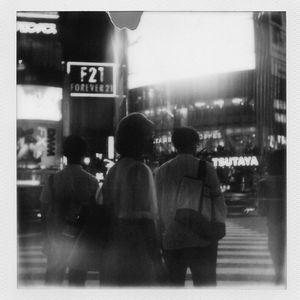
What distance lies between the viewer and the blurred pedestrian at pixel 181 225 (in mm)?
3740

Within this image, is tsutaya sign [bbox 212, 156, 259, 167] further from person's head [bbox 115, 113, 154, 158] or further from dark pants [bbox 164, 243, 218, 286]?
person's head [bbox 115, 113, 154, 158]

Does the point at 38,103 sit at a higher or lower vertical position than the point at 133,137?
higher

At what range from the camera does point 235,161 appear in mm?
5180

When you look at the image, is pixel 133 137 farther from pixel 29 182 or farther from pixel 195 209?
pixel 29 182

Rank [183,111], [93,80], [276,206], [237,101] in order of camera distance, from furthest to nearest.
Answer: [237,101] < [183,111] < [93,80] < [276,206]

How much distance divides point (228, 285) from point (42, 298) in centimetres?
209

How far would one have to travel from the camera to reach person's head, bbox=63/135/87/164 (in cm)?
420

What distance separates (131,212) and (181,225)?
64cm

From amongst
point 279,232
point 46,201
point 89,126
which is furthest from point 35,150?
point 279,232

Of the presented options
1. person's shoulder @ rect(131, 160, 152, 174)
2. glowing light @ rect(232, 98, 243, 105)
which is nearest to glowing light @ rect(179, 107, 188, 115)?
glowing light @ rect(232, 98, 243, 105)

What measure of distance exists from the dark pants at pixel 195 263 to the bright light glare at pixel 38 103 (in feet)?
8.57

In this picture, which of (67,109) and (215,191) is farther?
(67,109)

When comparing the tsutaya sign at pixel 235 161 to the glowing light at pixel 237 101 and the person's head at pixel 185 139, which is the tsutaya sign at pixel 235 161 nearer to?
the glowing light at pixel 237 101

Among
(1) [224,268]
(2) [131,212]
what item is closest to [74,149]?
(2) [131,212]
